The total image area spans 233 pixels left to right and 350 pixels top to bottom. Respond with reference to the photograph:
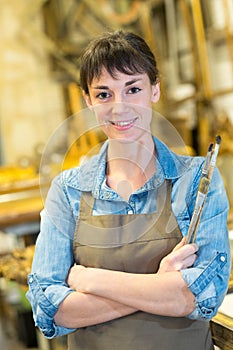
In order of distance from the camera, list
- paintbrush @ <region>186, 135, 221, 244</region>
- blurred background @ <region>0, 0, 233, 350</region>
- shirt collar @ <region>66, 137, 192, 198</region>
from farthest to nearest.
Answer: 1. blurred background @ <region>0, 0, 233, 350</region>
2. shirt collar @ <region>66, 137, 192, 198</region>
3. paintbrush @ <region>186, 135, 221, 244</region>

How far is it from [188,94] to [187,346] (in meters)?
3.12

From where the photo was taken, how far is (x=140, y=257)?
1241 millimetres

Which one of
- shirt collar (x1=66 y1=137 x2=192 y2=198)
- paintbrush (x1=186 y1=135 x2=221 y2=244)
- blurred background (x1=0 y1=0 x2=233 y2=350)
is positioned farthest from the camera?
blurred background (x1=0 y1=0 x2=233 y2=350)

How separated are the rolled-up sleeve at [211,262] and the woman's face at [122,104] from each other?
222 mm

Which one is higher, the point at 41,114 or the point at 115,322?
the point at 41,114

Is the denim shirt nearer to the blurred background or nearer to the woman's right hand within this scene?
the woman's right hand

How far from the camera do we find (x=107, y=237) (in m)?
1.25

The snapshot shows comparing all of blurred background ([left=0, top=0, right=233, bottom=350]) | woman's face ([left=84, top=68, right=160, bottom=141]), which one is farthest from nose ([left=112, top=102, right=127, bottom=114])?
blurred background ([left=0, top=0, right=233, bottom=350])

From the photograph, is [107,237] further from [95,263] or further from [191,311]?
[191,311]

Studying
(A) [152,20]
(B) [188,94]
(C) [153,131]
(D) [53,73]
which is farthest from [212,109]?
(C) [153,131]

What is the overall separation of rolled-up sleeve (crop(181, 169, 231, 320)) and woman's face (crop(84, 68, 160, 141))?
22 cm

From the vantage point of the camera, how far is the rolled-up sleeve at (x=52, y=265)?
1242 mm

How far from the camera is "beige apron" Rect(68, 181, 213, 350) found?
1.24 metres

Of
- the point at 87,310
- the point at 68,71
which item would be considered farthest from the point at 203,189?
the point at 68,71
